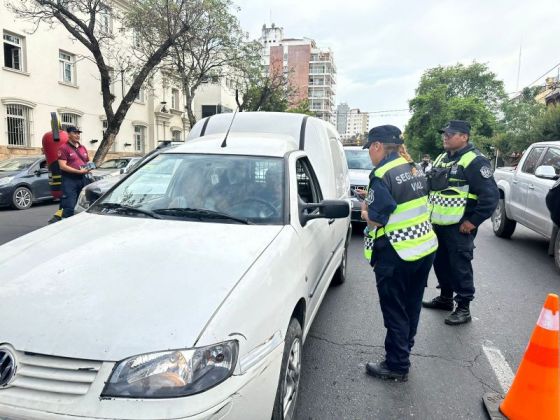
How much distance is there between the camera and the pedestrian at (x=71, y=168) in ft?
22.4

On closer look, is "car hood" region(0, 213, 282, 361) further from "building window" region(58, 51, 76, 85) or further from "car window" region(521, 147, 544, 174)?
"building window" region(58, 51, 76, 85)

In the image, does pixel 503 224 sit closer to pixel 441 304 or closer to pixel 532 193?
pixel 532 193

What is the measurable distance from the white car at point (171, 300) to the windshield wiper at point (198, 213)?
12 millimetres

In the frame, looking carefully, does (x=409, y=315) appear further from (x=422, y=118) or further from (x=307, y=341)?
(x=422, y=118)

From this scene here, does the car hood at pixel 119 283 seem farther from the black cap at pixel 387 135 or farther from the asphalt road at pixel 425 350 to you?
the asphalt road at pixel 425 350

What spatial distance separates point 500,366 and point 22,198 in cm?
1148

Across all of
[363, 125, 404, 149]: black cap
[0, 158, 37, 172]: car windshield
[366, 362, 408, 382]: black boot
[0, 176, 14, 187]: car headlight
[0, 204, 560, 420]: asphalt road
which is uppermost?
[363, 125, 404, 149]: black cap

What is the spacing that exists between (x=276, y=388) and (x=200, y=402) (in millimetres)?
529

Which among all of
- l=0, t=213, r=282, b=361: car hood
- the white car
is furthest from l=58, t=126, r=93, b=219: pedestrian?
l=0, t=213, r=282, b=361: car hood

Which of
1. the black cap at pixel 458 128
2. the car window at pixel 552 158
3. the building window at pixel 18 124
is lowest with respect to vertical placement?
the car window at pixel 552 158

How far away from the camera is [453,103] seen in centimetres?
4947

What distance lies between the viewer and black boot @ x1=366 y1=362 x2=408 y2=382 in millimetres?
3135

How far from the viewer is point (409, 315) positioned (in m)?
3.21

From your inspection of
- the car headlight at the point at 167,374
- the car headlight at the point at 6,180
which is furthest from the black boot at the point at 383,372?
the car headlight at the point at 6,180
